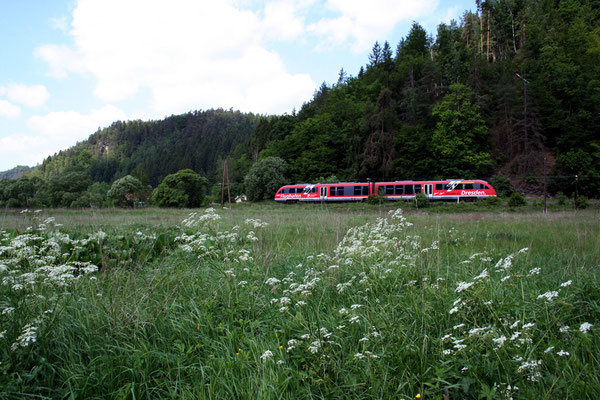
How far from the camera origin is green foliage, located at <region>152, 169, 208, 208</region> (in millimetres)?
47500

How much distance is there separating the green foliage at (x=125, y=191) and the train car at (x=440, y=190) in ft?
133

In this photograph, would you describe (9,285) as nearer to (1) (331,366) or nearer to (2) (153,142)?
(1) (331,366)

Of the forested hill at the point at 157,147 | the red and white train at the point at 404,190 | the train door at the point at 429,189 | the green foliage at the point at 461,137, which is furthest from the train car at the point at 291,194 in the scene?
the forested hill at the point at 157,147

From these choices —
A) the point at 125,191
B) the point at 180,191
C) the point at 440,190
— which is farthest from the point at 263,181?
the point at 440,190

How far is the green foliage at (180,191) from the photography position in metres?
47.5

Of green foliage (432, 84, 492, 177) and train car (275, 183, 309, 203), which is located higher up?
green foliage (432, 84, 492, 177)

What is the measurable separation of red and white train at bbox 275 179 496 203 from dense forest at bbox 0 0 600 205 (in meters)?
12.4

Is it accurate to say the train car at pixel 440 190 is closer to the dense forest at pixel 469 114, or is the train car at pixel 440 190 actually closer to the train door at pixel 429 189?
the train door at pixel 429 189

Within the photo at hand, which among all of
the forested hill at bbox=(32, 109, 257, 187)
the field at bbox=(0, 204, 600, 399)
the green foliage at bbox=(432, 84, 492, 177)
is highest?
the forested hill at bbox=(32, 109, 257, 187)

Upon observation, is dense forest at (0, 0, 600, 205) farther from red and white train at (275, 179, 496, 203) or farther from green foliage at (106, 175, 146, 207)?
red and white train at (275, 179, 496, 203)

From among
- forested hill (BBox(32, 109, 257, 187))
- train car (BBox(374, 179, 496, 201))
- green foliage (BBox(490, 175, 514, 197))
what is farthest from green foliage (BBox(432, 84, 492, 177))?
forested hill (BBox(32, 109, 257, 187))

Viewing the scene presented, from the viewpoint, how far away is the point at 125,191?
188ft

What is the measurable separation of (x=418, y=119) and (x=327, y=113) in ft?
62.1

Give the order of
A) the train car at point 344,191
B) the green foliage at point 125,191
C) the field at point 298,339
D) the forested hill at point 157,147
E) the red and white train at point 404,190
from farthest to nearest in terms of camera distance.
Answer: the forested hill at point 157,147
the green foliage at point 125,191
the train car at point 344,191
the red and white train at point 404,190
the field at point 298,339
